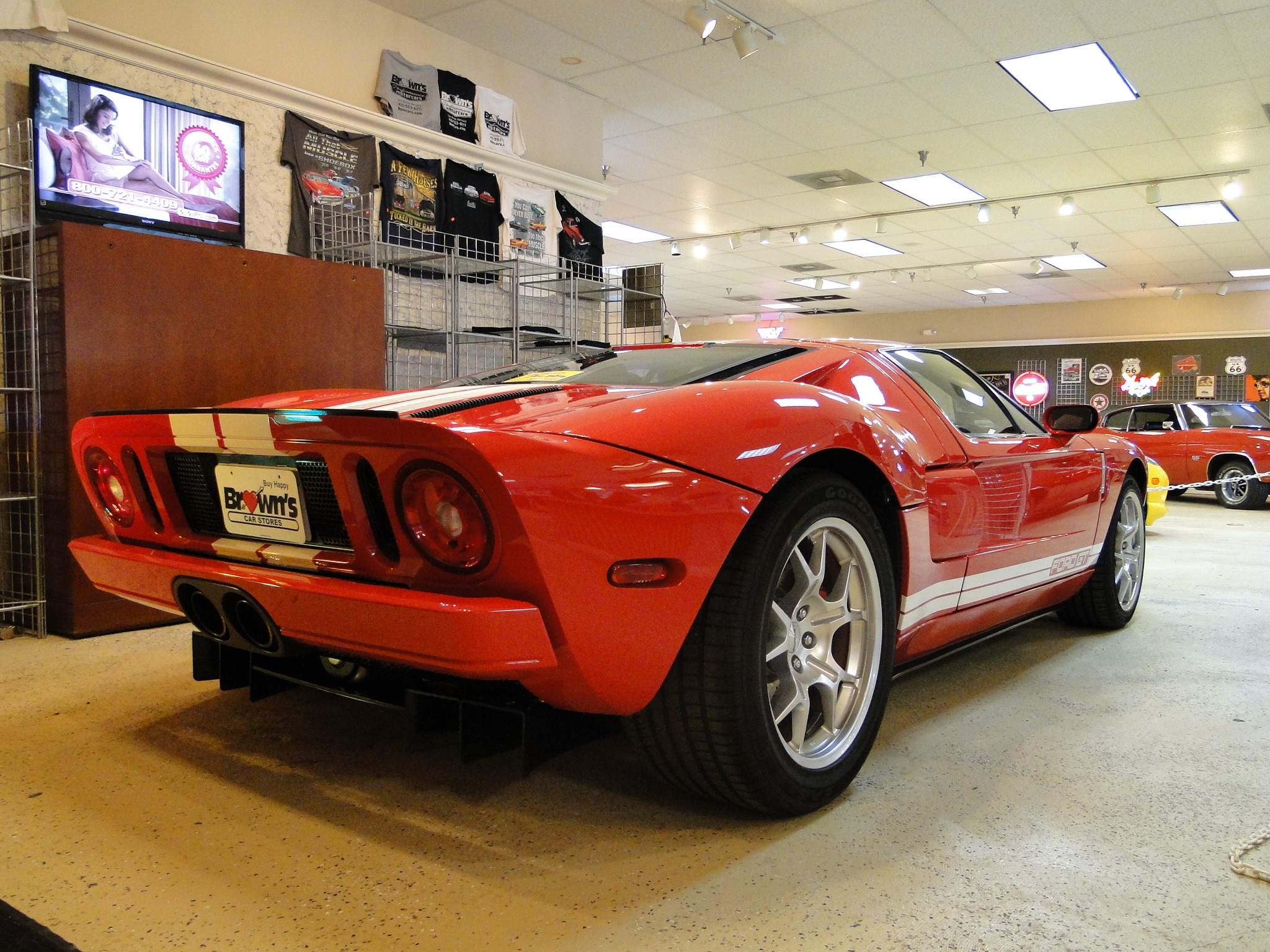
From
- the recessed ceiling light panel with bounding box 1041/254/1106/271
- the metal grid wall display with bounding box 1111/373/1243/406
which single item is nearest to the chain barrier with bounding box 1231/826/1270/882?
the recessed ceiling light panel with bounding box 1041/254/1106/271

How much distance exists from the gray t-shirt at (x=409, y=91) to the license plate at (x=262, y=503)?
4.24 m

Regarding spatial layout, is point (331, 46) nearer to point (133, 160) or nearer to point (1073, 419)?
point (133, 160)

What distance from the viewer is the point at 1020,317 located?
17.7 meters

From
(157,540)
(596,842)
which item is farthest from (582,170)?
(596,842)

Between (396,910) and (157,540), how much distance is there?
3.16 feet

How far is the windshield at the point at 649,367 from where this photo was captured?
2.04 m

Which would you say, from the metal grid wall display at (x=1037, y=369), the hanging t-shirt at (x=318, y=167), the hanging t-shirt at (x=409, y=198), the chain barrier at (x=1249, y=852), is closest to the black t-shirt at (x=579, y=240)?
the hanging t-shirt at (x=409, y=198)

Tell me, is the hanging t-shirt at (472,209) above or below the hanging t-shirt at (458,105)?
below

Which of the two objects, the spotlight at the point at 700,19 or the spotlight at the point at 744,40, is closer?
the spotlight at the point at 700,19

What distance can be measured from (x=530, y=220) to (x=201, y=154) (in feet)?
7.96

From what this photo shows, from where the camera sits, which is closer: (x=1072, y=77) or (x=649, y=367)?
(x=649, y=367)

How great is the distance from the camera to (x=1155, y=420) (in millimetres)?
10977

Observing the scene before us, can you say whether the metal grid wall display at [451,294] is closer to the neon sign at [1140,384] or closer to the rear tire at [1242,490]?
the rear tire at [1242,490]

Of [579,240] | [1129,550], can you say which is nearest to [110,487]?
[1129,550]
